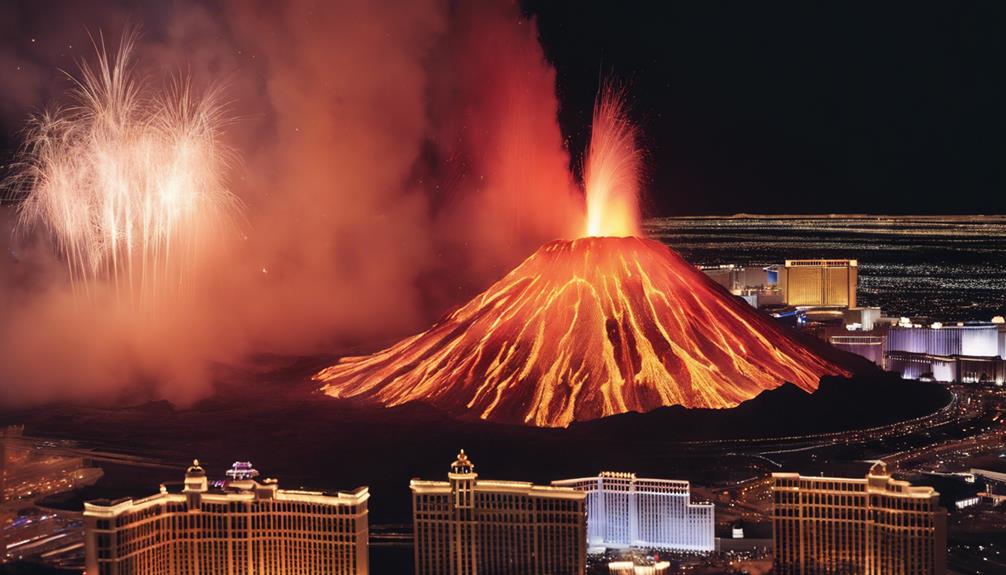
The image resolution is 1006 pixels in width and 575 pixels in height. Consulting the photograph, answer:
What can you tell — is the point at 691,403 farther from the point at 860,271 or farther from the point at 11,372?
the point at 860,271

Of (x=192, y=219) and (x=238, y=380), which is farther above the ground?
(x=192, y=219)

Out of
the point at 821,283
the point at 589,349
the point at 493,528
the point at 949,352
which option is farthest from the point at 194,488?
the point at 821,283

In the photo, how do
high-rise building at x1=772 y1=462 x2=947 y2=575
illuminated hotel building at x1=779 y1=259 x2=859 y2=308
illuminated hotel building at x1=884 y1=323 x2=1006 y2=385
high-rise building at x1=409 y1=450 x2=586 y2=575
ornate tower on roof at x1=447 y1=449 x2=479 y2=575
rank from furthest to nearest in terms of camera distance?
illuminated hotel building at x1=779 y1=259 x2=859 y2=308, illuminated hotel building at x1=884 y1=323 x2=1006 y2=385, ornate tower on roof at x1=447 y1=449 x2=479 y2=575, high-rise building at x1=409 y1=450 x2=586 y2=575, high-rise building at x1=772 y1=462 x2=947 y2=575

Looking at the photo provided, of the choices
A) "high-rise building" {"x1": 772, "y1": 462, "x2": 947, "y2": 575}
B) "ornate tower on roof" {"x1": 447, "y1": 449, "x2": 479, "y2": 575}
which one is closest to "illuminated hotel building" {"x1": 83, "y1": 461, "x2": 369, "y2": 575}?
"ornate tower on roof" {"x1": 447, "y1": 449, "x2": 479, "y2": 575}

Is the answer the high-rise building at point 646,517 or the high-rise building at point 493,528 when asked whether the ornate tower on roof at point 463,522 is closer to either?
the high-rise building at point 493,528

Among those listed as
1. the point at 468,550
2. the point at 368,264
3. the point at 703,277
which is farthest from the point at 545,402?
the point at 368,264

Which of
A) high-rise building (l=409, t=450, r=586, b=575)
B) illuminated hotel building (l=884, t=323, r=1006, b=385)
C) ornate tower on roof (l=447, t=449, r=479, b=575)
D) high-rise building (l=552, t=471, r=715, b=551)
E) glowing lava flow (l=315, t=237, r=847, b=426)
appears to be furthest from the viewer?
illuminated hotel building (l=884, t=323, r=1006, b=385)

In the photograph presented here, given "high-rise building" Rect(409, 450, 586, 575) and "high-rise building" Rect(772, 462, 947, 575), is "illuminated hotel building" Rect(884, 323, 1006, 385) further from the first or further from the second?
"high-rise building" Rect(409, 450, 586, 575)
